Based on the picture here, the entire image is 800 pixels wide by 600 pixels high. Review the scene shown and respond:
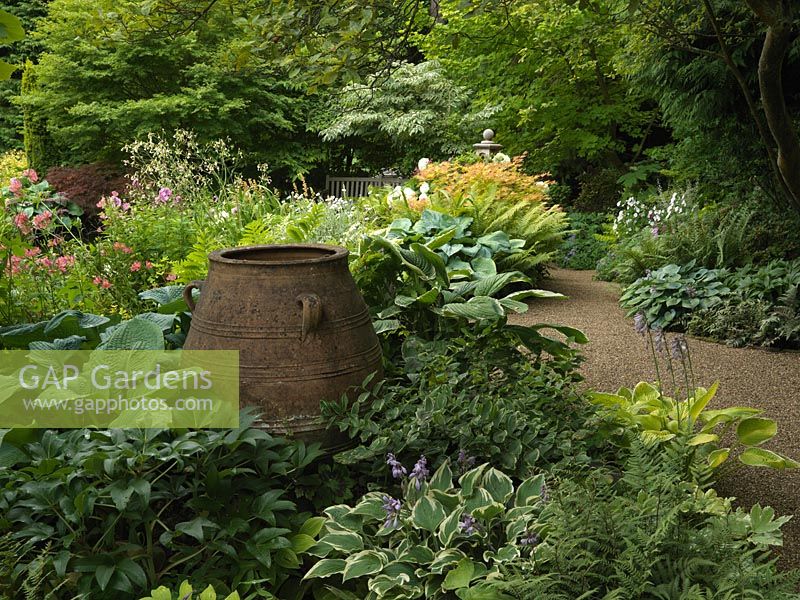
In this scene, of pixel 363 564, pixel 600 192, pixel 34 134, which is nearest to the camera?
pixel 363 564

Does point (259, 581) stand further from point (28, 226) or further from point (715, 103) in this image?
point (715, 103)

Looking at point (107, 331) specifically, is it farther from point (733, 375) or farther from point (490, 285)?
point (733, 375)

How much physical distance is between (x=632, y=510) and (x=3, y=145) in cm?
1680

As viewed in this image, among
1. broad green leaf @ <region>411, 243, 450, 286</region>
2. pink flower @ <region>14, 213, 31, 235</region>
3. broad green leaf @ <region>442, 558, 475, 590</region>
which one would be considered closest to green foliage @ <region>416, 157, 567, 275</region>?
broad green leaf @ <region>411, 243, 450, 286</region>

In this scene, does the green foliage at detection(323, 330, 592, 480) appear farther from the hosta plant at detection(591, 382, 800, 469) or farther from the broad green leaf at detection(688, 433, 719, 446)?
the broad green leaf at detection(688, 433, 719, 446)

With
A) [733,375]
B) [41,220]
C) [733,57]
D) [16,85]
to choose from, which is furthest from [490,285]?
[16,85]

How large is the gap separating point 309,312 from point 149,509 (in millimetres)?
781

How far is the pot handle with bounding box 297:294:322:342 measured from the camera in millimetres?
2461

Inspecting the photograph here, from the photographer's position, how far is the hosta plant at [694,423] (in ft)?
9.34

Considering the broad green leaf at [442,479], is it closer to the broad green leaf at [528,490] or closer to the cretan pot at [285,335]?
the broad green leaf at [528,490]

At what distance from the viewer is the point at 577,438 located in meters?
2.64

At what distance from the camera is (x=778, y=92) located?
3.81 m

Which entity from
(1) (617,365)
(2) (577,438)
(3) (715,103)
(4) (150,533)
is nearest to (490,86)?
(3) (715,103)

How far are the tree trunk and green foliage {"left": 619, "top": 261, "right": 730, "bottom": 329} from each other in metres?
1.83
